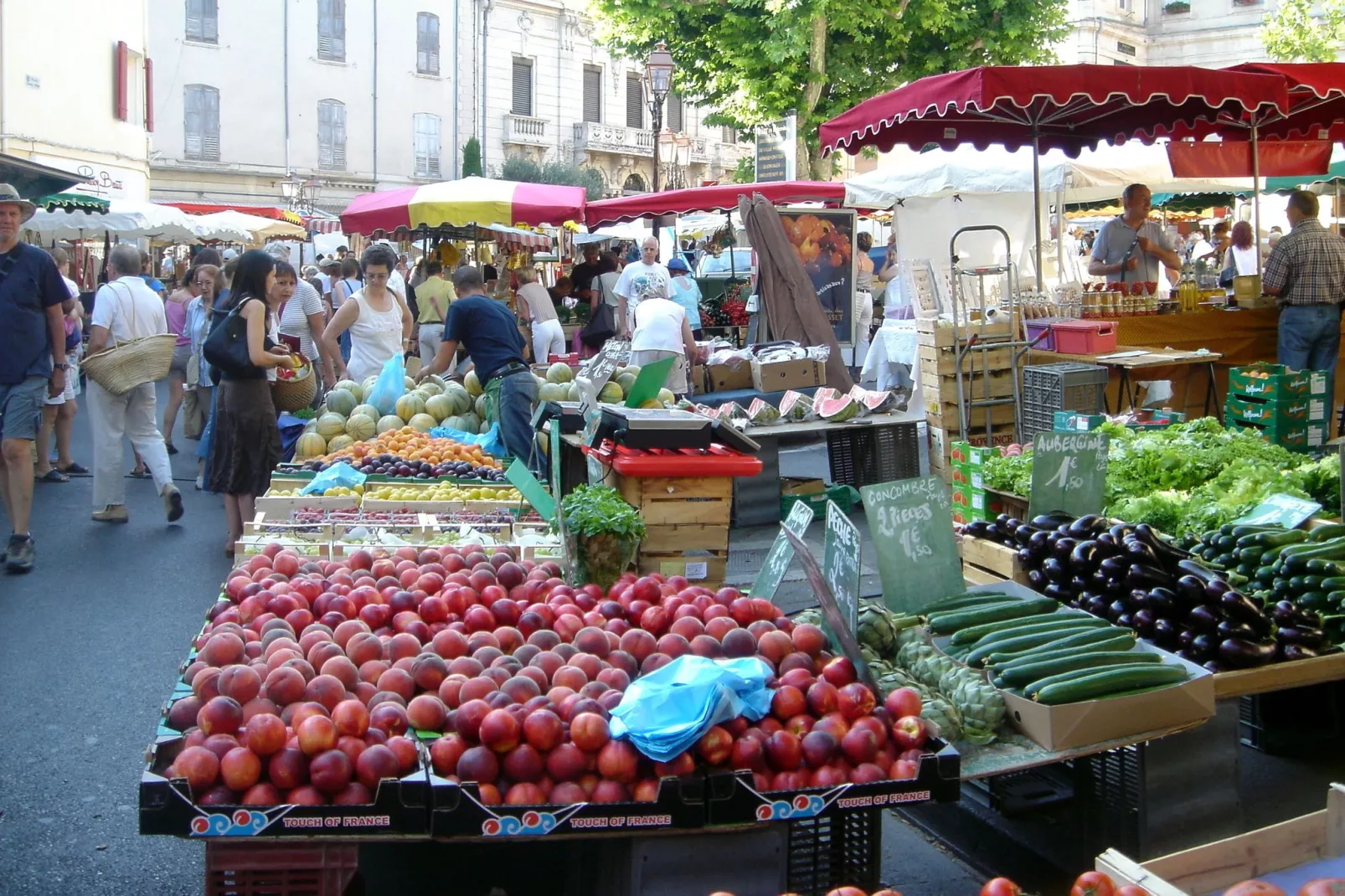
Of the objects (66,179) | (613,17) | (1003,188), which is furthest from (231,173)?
(1003,188)

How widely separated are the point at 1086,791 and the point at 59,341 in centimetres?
637

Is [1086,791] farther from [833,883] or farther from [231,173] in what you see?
[231,173]

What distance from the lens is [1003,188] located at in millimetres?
11719

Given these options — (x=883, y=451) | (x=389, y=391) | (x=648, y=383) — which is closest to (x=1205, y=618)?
(x=648, y=383)

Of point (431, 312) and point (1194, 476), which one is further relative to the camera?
point (431, 312)

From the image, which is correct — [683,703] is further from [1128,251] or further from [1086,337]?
[1128,251]

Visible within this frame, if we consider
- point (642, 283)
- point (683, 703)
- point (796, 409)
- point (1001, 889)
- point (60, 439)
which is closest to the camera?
point (1001, 889)

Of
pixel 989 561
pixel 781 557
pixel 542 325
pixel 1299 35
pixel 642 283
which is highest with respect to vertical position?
pixel 1299 35

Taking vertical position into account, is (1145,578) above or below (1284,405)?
below

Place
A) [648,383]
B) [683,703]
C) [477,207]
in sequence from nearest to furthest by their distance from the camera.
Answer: [683,703] < [648,383] < [477,207]

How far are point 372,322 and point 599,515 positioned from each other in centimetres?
551

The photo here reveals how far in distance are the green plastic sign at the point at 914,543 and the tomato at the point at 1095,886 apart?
2019 millimetres

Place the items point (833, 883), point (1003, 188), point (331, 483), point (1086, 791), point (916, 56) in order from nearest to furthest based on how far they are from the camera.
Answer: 1. point (833, 883)
2. point (1086, 791)
3. point (331, 483)
4. point (1003, 188)
5. point (916, 56)

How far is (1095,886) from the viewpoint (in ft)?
7.42
